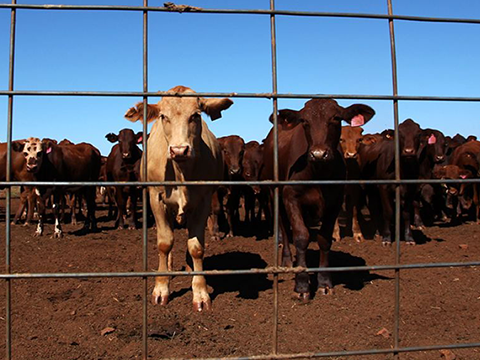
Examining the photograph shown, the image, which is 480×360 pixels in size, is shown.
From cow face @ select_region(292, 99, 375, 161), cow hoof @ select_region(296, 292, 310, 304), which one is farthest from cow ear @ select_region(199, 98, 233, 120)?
cow hoof @ select_region(296, 292, 310, 304)

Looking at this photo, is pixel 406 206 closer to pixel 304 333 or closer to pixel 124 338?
pixel 304 333

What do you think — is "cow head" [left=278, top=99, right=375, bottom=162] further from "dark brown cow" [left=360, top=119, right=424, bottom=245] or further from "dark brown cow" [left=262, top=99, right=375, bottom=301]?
"dark brown cow" [left=360, top=119, right=424, bottom=245]

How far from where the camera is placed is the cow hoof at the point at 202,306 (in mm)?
5379

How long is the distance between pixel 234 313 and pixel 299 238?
3.81ft

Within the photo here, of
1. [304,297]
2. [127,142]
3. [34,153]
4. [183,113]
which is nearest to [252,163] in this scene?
[127,142]

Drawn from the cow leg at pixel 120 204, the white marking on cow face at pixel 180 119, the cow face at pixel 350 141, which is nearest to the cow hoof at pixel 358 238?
the cow face at pixel 350 141

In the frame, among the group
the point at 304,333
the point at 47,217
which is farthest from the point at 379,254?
the point at 47,217

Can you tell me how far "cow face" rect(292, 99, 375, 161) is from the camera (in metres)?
5.69

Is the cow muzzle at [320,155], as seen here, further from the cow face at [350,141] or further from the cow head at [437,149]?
the cow head at [437,149]

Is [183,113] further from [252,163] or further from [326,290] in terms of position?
[252,163]

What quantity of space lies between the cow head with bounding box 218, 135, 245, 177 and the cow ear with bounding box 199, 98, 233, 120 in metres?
7.04

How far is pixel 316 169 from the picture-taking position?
594 cm

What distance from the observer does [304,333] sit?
4625mm

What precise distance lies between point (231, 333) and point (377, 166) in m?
6.62
